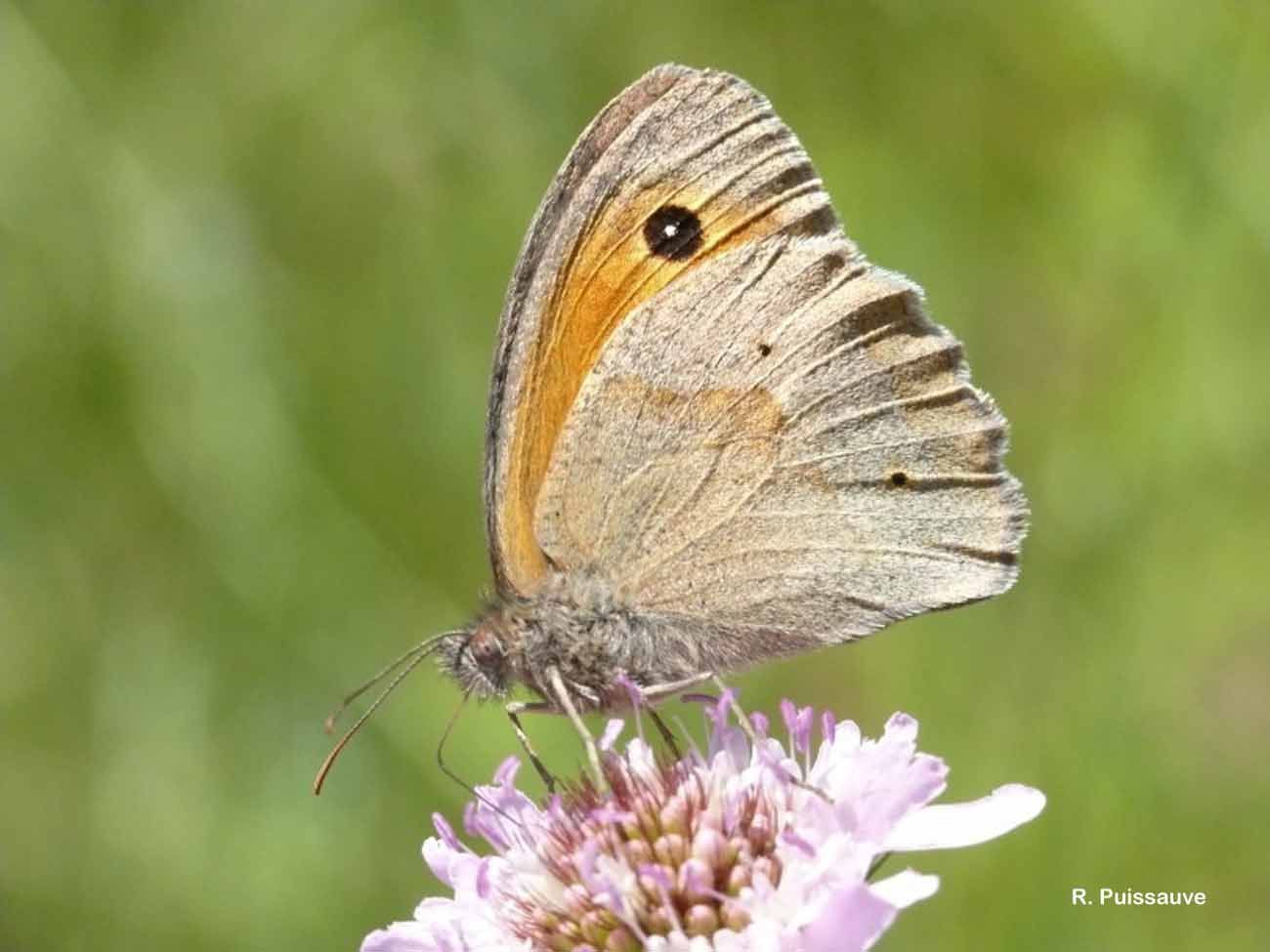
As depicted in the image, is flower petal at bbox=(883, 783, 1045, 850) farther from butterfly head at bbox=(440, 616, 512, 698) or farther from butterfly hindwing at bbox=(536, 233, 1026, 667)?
butterfly head at bbox=(440, 616, 512, 698)

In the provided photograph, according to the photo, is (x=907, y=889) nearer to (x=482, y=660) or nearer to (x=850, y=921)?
(x=850, y=921)

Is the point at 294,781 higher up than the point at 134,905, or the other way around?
the point at 294,781

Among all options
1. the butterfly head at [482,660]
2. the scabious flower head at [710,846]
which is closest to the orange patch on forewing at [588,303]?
the butterfly head at [482,660]

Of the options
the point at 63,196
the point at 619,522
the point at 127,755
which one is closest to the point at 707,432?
the point at 619,522

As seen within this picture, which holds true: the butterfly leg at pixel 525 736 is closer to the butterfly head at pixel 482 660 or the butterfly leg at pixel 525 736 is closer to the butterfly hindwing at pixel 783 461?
the butterfly head at pixel 482 660

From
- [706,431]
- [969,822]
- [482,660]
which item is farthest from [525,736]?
[969,822]

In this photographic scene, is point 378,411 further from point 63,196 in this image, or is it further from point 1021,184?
point 1021,184

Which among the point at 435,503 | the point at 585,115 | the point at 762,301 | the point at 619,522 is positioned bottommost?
the point at 619,522

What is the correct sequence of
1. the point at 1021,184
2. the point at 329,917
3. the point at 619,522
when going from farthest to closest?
the point at 1021,184 → the point at 329,917 → the point at 619,522
